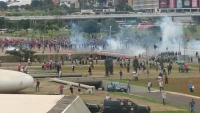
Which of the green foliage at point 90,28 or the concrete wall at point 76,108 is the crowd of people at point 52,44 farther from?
the concrete wall at point 76,108

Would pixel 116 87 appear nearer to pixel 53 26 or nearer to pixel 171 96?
pixel 171 96

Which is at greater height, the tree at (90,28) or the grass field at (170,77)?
the tree at (90,28)

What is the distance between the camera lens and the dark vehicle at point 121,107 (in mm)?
41625

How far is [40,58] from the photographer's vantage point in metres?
92.8

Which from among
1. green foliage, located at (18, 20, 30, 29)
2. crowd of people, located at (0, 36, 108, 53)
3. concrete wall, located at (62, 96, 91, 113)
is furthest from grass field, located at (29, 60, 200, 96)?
green foliage, located at (18, 20, 30, 29)

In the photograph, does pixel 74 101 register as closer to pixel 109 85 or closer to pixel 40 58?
pixel 109 85

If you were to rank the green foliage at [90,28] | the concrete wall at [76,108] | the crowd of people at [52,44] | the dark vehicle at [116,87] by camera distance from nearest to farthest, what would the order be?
the concrete wall at [76,108], the dark vehicle at [116,87], the crowd of people at [52,44], the green foliage at [90,28]

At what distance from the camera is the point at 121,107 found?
42000mm

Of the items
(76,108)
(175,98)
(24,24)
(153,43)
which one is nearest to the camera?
(76,108)

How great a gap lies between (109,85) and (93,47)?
181 feet

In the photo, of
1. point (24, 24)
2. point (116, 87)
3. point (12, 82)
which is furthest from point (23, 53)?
point (24, 24)

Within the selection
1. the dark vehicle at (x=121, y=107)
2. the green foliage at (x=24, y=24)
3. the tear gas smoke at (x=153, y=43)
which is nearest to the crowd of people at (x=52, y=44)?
the tear gas smoke at (x=153, y=43)

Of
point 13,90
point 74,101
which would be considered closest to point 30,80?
point 13,90

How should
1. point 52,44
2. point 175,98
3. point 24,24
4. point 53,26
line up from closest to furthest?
point 175,98 → point 52,44 → point 53,26 → point 24,24
